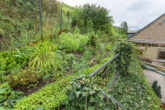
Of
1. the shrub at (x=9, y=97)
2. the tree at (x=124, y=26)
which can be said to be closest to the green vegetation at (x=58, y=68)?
the shrub at (x=9, y=97)

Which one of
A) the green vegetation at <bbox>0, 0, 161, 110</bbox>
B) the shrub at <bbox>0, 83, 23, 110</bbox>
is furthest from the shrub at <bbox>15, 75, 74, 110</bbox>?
the shrub at <bbox>0, 83, 23, 110</bbox>

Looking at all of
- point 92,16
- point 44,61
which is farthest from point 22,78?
point 92,16

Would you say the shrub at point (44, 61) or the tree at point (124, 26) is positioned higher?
the tree at point (124, 26)

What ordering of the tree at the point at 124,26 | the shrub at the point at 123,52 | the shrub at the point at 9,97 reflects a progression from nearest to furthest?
the shrub at the point at 9,97 < the shrub at the point at 123,52 < the tree at the point at 124,26

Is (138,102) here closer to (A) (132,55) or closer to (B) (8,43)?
(A) (132,55)

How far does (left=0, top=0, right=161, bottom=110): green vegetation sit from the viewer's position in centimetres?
109

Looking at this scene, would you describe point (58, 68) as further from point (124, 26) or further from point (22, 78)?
point (124, 26)

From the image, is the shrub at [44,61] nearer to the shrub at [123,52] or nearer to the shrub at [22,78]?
the shrub at [22,78]

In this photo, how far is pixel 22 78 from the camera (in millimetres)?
1551

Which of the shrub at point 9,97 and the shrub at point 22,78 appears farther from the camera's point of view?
the shrub at point 22,78

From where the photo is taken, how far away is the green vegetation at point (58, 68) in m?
1.09

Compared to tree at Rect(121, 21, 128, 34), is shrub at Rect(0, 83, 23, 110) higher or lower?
lower

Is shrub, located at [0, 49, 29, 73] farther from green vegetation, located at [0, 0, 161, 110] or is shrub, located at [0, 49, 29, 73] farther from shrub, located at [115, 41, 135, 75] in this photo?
shrub, located at [115, 41, 135, 75]

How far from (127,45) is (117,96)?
1.70 meters
